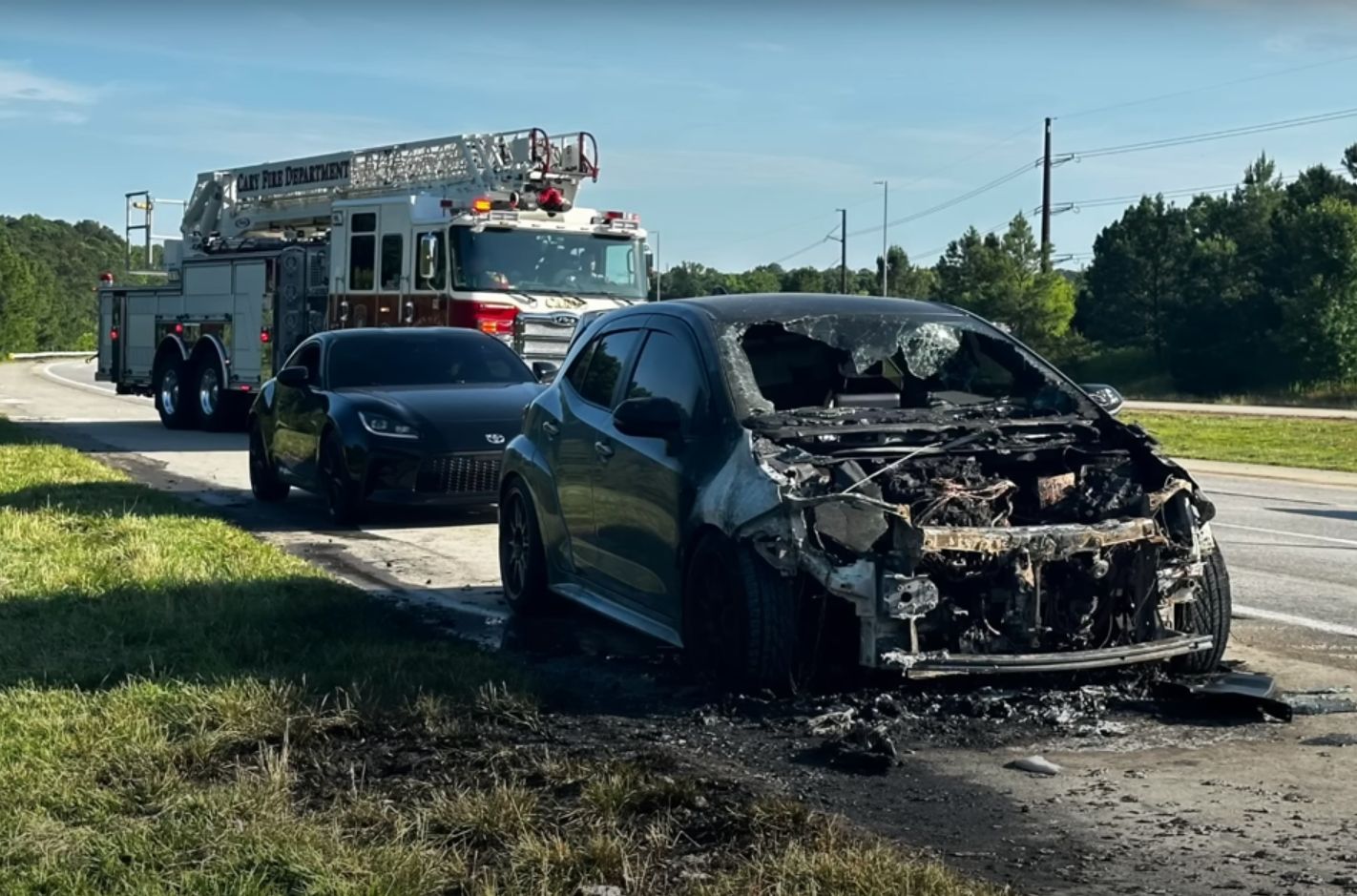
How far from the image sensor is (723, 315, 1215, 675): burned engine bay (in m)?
6.56

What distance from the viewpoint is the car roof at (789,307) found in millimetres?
7961

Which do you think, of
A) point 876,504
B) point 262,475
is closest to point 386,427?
point 262,475

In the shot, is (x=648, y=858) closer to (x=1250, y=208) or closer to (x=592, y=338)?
(x=592, y=338)

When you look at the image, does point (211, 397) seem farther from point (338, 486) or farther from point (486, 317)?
point (338, 486)

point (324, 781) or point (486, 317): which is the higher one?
point (486, 317)

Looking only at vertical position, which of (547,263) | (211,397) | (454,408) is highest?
(547,263)

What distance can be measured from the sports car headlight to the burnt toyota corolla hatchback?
16.0 ft

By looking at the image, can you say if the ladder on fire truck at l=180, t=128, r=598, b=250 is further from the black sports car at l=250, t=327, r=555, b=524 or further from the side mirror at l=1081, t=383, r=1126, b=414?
the side mirror at l=1081, t=383, r=1126, b=414

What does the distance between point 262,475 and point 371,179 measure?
9.50 metres

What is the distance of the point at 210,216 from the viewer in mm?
28172

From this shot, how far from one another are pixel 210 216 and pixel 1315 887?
84.4 feet

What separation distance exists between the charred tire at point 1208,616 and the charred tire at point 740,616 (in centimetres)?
165

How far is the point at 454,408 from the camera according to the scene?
13594 mm

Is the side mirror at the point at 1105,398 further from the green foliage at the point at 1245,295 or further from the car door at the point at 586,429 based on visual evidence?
the green foliage at the point at 1245,295
